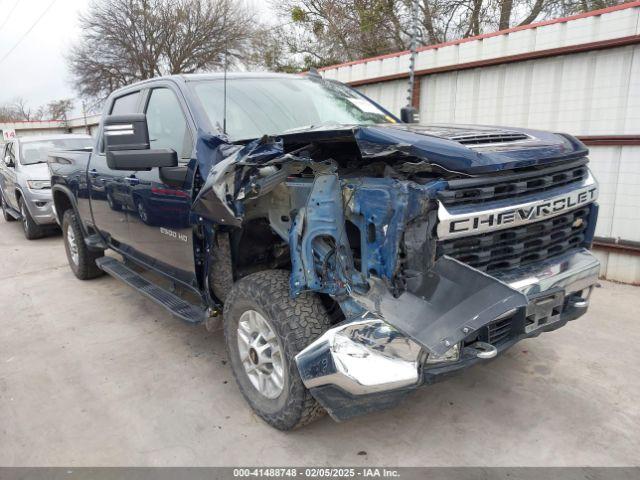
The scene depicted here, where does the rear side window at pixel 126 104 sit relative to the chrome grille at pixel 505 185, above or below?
above

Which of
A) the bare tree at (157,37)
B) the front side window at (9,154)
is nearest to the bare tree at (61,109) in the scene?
the bare tree at (157,37)

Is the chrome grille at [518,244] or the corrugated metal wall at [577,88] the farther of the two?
the corrugated metal wall at [577,88]

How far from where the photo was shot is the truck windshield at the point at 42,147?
8491mm

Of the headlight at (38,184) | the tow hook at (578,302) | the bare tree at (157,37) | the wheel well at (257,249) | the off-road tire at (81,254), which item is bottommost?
the off-road tire at (81,254)

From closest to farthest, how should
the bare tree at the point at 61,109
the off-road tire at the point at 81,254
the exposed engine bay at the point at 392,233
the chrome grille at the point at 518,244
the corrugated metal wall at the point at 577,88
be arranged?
1. the exposed engine bay at the point at 392,233
2. the chrome grille at the point at 518,244
3. the corrugated metal wall at the point at 577,88
4. the off-road tire at the point at 81,254
5. the bare tree at the point at 61,109

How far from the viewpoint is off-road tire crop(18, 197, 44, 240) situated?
808cm

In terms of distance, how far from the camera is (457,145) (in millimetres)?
2111

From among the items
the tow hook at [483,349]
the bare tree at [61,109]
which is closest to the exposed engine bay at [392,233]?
the tow hook at [483,349]

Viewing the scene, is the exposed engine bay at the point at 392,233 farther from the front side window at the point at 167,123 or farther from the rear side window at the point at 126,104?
the rear side window at the point at 126,104

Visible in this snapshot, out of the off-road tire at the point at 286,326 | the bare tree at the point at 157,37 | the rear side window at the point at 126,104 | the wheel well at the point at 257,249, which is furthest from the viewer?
the bare tree at the point at 157,37

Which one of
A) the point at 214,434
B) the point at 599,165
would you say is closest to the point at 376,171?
the point at 214,434

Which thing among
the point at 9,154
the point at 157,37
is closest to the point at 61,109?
the point at 157,37

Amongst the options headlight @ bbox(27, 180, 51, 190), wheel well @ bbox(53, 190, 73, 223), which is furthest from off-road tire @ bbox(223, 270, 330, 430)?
headlight @ bbox(27, 180, 51, 190)

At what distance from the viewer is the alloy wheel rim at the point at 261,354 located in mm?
2592
